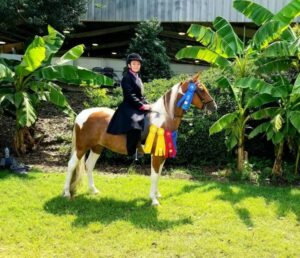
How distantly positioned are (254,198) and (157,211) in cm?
207

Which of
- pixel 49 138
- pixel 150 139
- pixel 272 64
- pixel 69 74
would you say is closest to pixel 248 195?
pixel 150 139

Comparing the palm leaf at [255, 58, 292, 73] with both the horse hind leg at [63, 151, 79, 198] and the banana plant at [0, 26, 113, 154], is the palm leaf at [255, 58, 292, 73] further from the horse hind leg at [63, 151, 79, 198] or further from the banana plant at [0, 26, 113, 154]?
the horse hind leg at [63, 151, 79, 198]

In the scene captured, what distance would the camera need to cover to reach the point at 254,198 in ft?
28.6

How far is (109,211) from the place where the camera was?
784 centimetres

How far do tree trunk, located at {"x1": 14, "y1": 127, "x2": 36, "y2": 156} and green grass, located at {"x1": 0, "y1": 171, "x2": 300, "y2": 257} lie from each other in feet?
7.29

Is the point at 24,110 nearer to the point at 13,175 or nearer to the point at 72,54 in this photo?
the point at 13,175

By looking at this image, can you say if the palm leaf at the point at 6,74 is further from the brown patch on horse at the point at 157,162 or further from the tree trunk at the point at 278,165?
the tree trunk at the point at 278,165

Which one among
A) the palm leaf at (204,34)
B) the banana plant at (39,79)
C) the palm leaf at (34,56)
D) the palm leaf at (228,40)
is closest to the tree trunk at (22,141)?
the banana plant at (39,79)

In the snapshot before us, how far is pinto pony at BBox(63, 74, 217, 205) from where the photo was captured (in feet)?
26.3

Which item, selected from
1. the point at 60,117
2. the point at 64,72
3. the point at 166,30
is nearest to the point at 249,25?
the point at 166,30

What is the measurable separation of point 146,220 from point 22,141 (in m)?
5.75

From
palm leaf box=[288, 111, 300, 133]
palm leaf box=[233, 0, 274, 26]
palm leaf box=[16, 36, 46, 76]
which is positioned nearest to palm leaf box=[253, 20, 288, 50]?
palm leaf box=[233, 0, 274, 26]

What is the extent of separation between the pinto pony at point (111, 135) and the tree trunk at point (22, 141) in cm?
375

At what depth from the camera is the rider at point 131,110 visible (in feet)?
25.9
